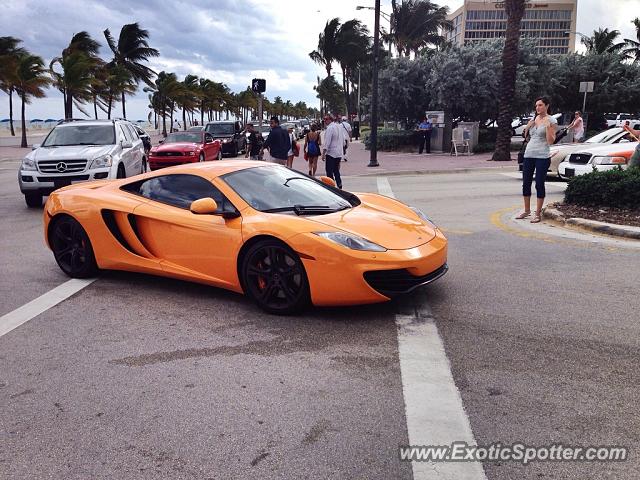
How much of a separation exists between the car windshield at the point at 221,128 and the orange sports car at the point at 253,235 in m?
20.3

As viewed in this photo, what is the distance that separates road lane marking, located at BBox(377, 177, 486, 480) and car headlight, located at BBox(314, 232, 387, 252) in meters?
0.63

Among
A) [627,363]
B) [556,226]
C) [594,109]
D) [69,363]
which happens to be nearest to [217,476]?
[69,363]

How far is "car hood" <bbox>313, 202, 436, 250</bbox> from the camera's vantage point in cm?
453

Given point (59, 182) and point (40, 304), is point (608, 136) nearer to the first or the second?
point (59, 182)

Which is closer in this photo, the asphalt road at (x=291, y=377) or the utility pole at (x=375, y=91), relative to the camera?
the asphalt road at (x=291, y=377)

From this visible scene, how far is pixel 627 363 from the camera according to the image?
361cm

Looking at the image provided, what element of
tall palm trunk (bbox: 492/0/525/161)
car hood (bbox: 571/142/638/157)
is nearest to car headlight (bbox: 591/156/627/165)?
car hood (bbox: 571/142/638/157)

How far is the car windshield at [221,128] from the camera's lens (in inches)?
1019

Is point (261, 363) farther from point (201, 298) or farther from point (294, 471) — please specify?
point (201, 298)

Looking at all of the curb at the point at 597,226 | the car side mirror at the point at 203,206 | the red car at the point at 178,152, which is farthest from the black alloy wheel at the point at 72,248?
the red car at the point at 178,152

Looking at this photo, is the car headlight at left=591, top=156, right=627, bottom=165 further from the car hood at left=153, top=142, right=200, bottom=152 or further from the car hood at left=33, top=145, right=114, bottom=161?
the car hood at left=153, top=142, right=200, bottom=152

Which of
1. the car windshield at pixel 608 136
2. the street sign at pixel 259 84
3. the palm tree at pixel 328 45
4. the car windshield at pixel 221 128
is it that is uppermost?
the palm tree at pixel 328 45

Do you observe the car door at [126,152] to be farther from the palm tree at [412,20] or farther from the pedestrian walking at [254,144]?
the palm tree at [412,20]

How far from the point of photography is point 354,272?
4281 mm
